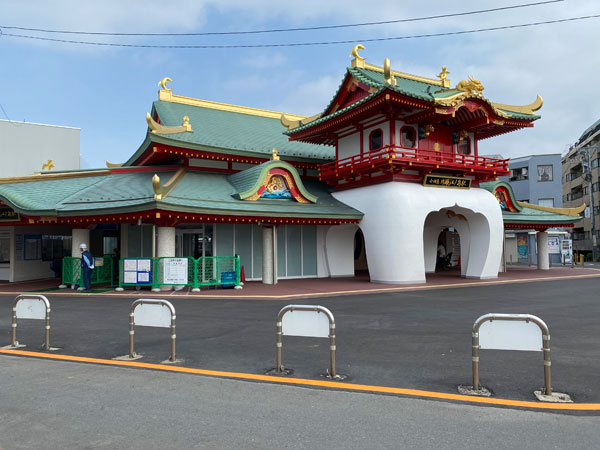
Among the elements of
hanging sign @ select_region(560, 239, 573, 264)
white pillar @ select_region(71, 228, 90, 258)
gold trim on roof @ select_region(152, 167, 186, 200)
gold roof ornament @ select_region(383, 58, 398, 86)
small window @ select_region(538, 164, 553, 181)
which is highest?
small window @ select_region(538, 164, 553, 181)

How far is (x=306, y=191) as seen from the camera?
62.8 ft

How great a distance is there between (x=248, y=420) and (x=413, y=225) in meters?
14.2

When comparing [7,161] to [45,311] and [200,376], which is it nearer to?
[45,311]

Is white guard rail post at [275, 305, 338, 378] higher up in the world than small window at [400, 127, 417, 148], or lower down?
lower down

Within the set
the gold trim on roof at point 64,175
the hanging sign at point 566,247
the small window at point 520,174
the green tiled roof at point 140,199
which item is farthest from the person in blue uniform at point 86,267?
the small window at point 520,174

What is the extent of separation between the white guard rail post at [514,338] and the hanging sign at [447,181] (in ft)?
45.8

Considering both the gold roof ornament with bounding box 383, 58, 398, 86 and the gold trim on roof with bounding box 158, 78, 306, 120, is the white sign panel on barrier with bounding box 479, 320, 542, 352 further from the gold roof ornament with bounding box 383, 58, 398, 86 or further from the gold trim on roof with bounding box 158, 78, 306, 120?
the gold trim on roof with bounding box 158, 78, 306, 120

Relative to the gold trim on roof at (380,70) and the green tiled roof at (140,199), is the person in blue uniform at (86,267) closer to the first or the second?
the green tiled roof at (140,199)

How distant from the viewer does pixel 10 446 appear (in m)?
3.63

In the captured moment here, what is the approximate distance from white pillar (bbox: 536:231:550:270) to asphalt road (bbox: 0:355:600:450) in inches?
983

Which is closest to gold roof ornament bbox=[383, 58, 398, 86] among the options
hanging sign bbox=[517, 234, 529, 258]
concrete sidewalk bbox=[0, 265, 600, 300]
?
concrete sidewalk bbox=[0, 265, 600, 300]

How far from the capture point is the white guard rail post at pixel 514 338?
15.3 ft

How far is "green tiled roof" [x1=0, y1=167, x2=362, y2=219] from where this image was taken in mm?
15039

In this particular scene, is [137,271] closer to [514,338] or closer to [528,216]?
→ [514,338]
